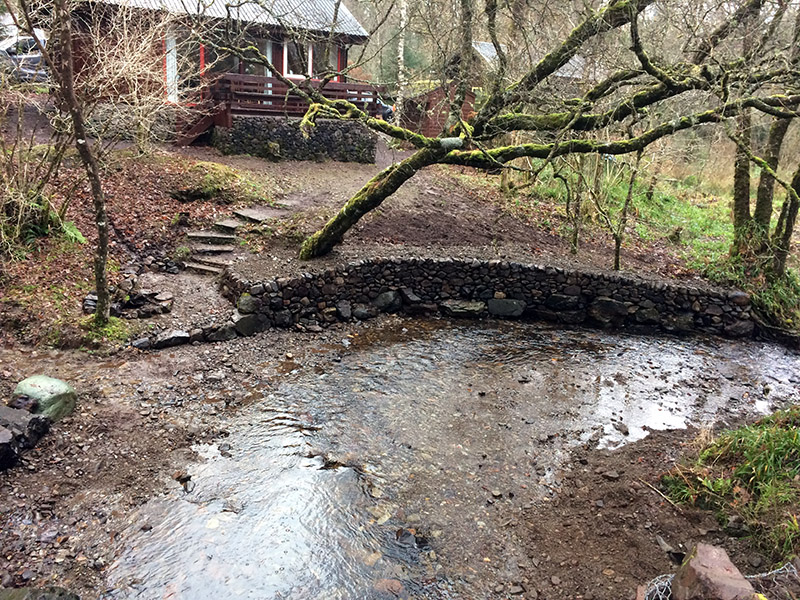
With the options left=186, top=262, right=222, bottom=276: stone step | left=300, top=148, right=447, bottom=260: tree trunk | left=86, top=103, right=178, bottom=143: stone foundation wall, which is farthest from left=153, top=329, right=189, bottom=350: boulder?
left=86, top=103, right=178, bottom=143: stone foundation wall

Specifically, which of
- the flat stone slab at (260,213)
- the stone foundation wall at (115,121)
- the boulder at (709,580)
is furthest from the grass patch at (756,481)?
the stone foundation wall at (115,121)

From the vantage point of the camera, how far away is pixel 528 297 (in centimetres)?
1087

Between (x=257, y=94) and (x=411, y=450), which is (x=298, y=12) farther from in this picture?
(x=411, y=450)

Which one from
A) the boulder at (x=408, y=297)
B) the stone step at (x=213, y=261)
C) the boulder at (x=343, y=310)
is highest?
the stone step at (x=213, y=261)

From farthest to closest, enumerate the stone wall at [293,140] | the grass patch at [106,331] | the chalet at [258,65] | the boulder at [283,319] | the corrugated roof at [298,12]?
the corrugated roof at [298,12], the stone wall at [293,140], the chalet at [258,65], the boulder at [283,319], the grass patch at [106,331]

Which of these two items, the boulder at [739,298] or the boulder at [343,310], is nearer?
the boulder at [343,310]

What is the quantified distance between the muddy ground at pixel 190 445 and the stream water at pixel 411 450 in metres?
0.29

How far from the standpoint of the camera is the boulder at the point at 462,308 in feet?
35.0

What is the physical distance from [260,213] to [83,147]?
17.8 ft

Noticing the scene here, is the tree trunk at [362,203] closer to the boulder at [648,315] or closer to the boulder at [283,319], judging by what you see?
the boulder at [283,319]

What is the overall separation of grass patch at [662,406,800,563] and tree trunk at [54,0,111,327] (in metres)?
7.90

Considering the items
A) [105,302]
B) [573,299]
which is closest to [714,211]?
[573,299]

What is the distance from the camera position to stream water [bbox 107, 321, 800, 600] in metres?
4.70

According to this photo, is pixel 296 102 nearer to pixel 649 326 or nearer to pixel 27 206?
pixel 27 206
